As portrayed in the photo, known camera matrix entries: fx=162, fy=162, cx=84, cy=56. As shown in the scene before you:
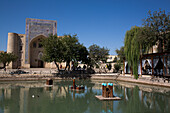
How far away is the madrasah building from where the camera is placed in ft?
123

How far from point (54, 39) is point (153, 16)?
52.0 feet

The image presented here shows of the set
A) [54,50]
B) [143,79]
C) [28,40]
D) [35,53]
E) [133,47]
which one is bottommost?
[143,79]

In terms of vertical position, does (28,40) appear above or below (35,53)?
above

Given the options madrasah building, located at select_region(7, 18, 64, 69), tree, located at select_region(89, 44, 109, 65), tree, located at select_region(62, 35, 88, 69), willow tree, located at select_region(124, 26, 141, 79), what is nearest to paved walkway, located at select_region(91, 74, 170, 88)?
willow tree, located at select_region(124, 26, 141, 79)

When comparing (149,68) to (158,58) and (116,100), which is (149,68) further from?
(116,100)

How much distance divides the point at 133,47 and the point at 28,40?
25.9 meters

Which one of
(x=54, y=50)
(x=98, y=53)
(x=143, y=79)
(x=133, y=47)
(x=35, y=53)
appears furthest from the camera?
(x=35, y=53)

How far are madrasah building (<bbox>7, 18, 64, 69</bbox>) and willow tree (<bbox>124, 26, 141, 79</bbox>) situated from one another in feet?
72.8

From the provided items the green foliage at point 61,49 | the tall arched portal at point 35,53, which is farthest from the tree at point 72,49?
the tall arched portal at point 35,53

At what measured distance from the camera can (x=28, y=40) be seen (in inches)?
1497

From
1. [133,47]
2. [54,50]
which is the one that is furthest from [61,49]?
[133,47]

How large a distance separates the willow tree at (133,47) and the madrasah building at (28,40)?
22185mm

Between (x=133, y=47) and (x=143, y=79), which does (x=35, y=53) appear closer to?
(x=133, y=47)

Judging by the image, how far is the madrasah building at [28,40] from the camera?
37500mm
